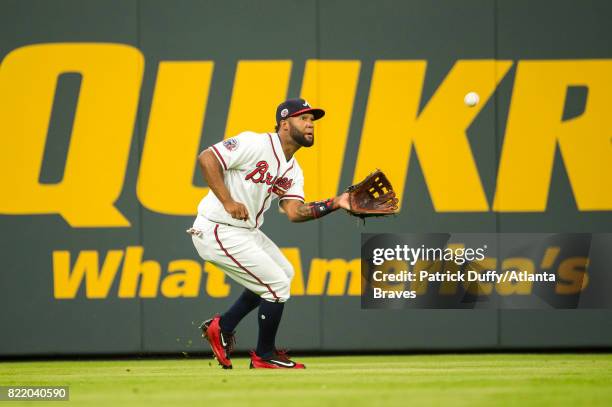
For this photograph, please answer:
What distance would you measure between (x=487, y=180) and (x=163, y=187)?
2773mm

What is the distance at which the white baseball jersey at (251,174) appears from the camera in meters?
7.27

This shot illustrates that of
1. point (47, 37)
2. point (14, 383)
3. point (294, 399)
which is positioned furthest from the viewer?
point (47, 37)

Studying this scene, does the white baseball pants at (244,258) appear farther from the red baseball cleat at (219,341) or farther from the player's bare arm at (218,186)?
the red baseball cleat at (219,341)

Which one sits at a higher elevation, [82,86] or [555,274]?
[82,86]

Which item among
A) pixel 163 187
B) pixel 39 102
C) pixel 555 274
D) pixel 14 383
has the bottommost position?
pixel 14 383

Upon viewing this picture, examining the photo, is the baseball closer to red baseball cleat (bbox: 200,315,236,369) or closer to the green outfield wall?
the green outfield wall

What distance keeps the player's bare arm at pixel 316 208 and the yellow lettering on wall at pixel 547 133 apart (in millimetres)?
2515

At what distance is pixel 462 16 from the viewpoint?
9375 mm

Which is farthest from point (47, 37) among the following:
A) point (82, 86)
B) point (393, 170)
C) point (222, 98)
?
point (393, 170)

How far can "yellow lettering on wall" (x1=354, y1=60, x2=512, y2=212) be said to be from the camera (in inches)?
368

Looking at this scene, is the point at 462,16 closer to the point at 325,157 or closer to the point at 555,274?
the point at 325,157

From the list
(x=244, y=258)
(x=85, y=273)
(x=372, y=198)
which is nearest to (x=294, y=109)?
(x=372, y=198)

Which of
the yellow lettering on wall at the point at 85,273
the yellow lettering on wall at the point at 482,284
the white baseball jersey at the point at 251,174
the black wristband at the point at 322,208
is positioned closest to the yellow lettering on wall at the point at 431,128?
the yellow lettering on wall at the point at 482,284

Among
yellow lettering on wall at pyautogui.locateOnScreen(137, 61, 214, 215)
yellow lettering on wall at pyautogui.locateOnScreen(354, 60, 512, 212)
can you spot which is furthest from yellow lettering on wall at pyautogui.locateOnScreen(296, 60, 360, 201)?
yellow lettering on wall at pyautogui.locateOnScreen(137, 61, 214, 215)
